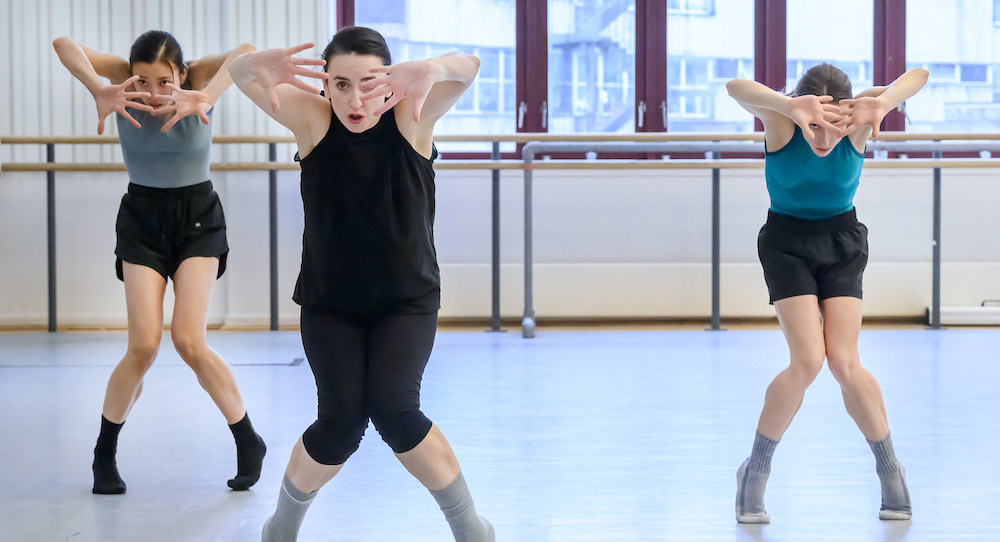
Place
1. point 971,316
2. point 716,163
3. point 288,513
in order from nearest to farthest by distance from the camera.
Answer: point 288,513, point 716,163, point 971,316

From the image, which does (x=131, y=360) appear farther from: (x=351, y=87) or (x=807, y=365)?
(x=807, y=365)

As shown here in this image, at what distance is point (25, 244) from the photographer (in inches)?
194

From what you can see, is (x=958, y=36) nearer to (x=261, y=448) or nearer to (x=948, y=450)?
(x=948, y=450)

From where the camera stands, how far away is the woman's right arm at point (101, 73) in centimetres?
181

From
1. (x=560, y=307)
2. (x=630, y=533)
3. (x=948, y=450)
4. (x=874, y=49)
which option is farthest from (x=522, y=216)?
(x=630, y=533)

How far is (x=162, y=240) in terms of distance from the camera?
75.3 inches

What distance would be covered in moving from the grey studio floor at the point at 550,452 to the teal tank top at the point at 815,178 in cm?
62

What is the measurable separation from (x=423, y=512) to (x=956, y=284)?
4323 millimetres

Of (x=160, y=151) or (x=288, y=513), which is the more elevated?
(x=160, y=151)

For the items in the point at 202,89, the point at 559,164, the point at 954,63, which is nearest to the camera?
the point at 202,89

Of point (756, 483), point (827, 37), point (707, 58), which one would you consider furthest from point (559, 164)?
point (756, 483)

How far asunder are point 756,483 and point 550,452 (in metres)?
0.63

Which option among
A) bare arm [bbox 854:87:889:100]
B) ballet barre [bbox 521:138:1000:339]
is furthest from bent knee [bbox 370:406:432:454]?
ballet barre [bbox 521:138:1000:339]

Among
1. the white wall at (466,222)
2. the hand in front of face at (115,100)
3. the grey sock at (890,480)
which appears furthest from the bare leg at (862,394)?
the white wall at (466,222)
